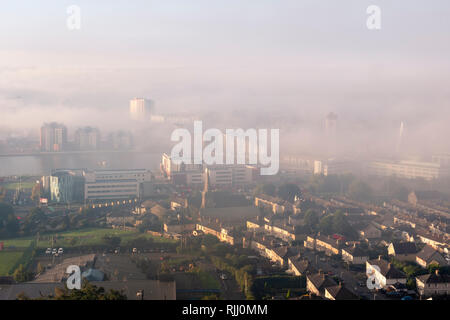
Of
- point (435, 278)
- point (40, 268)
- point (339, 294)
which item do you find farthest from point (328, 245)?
point (40, 268)

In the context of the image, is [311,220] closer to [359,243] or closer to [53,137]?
[359,243]

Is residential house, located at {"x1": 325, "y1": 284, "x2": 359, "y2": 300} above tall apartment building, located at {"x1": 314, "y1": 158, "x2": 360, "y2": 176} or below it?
below

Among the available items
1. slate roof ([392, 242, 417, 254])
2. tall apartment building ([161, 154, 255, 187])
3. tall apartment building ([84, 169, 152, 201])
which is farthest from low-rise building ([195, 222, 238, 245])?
tall apartment building ([161, 154, 255, 187])

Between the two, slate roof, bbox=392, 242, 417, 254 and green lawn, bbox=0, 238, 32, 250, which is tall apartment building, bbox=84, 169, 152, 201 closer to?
green lawn, bbox=0, 238, 32, 250

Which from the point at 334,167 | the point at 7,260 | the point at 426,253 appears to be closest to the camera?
the point at 426,253

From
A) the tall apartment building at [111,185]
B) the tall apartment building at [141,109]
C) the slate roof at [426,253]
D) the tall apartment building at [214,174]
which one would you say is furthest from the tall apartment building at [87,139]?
the slate roof at [426,253]
